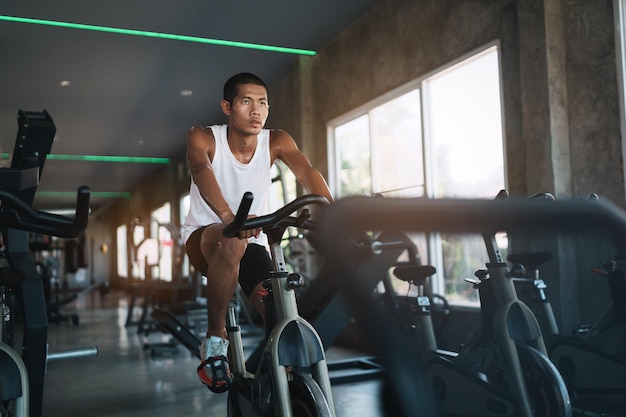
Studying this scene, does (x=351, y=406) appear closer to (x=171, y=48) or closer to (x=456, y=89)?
(x=456, y=89)

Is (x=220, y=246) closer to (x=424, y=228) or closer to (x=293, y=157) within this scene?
(x=293, y=157)

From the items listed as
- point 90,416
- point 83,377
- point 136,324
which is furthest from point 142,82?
point 90,416

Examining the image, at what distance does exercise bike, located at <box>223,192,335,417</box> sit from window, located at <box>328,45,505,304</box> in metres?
1.58

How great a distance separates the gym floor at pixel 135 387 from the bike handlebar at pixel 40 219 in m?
1.16

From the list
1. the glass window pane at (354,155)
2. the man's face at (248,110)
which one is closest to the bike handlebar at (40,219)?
the man's face at (248,110)

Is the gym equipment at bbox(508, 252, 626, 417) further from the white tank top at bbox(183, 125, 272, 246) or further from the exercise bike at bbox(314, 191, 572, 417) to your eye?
the white tank top at bbox(183, 125, 272, 246)

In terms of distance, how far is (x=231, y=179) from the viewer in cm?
216

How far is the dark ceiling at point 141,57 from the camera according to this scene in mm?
5457

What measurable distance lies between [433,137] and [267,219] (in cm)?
357

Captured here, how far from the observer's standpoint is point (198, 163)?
2.01 meters

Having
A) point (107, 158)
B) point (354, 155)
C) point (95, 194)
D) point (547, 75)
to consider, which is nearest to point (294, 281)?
point (547, 75)

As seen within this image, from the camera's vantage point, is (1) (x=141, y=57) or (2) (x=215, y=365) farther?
(1) (x=141, y=57)

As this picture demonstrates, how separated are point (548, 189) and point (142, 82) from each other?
18.0 feet

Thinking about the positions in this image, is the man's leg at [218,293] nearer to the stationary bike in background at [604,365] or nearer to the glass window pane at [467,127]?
the stationary bike in background at [604,365]
